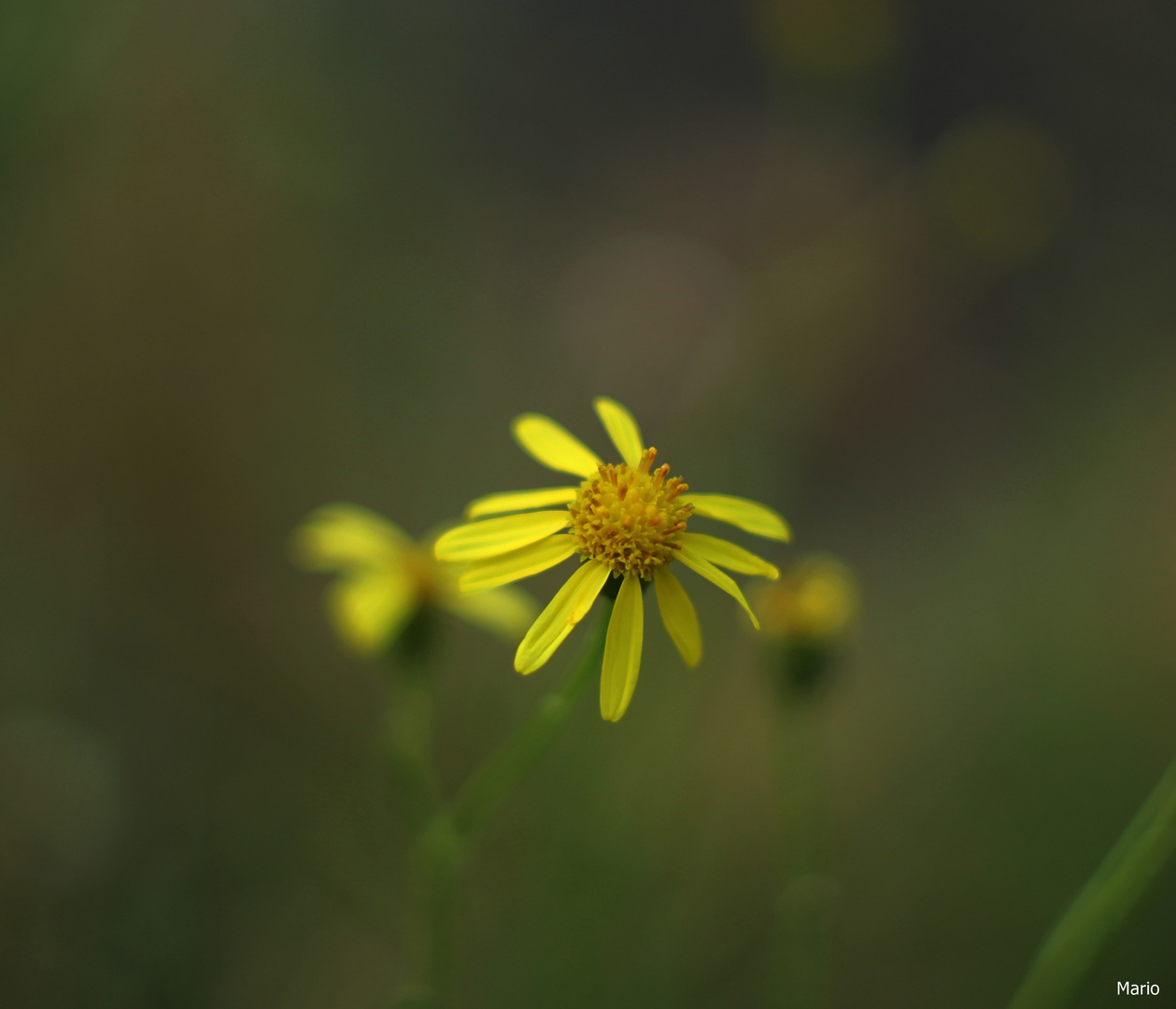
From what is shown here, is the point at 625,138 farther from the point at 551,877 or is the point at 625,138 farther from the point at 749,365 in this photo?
the point at 551,877

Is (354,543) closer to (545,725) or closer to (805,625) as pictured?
(545,725)

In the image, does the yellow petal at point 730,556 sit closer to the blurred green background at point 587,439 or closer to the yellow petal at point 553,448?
the yellow petal at point 553,448

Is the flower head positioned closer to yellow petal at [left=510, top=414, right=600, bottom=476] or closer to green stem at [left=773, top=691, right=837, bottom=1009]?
green stem at [left=773, top=691, right=837, bottom=1009]

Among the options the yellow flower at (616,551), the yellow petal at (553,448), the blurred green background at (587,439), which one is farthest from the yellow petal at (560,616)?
the blurred green background at (587,439)

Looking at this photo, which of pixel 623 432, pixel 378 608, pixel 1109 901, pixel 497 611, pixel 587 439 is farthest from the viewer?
pixel 587 439

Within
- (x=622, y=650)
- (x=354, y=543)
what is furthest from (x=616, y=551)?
(x=354, y=543)

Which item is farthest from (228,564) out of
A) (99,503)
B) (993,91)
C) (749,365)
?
(993,91)
